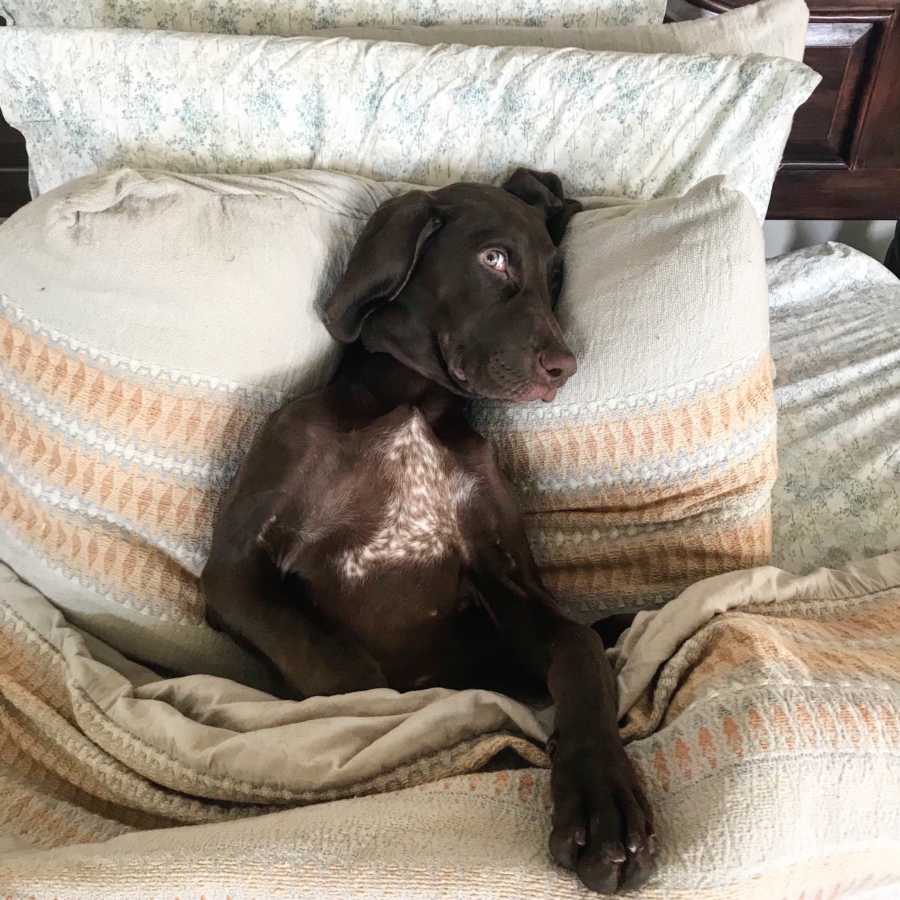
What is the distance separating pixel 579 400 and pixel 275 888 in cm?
93

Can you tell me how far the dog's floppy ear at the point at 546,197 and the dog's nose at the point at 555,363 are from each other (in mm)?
369

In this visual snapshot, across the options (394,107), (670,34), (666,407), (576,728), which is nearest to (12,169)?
(394,107)

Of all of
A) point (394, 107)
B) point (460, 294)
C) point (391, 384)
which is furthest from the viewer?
point (394, 107)

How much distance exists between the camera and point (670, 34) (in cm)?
193

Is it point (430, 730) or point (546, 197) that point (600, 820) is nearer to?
point (430, 730)

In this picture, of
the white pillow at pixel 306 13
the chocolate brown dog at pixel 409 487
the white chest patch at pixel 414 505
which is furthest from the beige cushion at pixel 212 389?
the white pillow at pixel 306 13

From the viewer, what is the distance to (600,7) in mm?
2070

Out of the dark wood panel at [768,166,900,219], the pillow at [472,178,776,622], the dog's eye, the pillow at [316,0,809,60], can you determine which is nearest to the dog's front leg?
the pillow at [472,178,776,622]

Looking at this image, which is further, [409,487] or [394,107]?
[394,107]

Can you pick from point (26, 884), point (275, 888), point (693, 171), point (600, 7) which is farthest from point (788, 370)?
point (26, 884)

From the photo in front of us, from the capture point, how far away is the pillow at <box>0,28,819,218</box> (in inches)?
67.9

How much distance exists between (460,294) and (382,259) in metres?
0.15

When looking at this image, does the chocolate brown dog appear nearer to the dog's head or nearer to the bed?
the dog's head

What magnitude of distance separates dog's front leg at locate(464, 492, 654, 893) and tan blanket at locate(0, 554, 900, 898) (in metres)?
0.03
